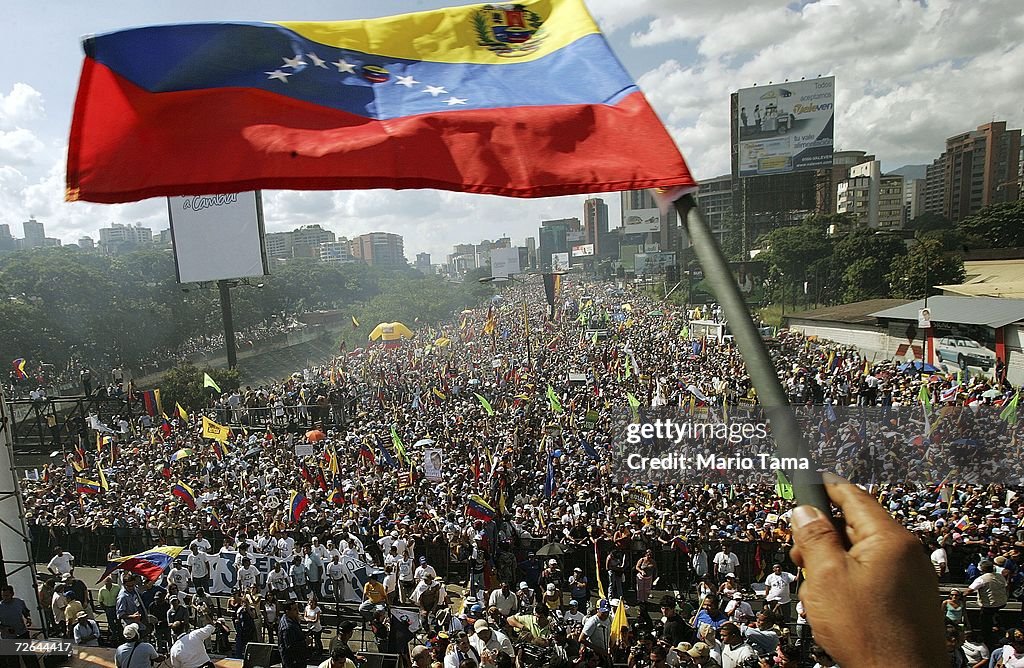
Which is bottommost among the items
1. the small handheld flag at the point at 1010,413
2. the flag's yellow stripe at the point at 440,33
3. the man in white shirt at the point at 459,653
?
the small handheld flag at the point at 1010,413

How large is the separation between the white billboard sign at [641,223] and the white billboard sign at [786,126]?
2493 inches

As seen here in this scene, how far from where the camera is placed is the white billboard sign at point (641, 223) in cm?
12262

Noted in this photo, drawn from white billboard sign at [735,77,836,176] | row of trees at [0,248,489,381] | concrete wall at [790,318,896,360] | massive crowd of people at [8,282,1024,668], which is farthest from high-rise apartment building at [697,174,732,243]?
massive crowd of people at [8,282,1024,668]

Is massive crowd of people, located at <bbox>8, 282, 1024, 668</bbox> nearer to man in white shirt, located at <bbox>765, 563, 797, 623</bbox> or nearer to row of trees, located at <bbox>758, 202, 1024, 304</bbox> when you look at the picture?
man in white shirt, located at <bbox>765, 563, 797, 623</bbox>

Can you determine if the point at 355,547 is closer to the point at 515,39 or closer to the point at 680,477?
the point at 680,477

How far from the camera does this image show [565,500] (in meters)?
12.0

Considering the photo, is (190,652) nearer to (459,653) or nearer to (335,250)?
(459,653)

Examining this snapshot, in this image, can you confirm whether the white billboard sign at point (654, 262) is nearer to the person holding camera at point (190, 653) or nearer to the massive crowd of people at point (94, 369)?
the massive crowd of people at point (94, 369)

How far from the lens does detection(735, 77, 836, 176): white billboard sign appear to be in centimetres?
5581

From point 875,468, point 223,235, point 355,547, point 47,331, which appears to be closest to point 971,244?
point 875,468

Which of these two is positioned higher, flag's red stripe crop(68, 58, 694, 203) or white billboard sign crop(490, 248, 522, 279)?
flag's red stripe crop(68, 58, 694, 203)

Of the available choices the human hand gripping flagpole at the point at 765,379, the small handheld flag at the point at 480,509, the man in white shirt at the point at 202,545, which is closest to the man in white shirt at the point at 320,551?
the man in white shirt at the point at 202,545

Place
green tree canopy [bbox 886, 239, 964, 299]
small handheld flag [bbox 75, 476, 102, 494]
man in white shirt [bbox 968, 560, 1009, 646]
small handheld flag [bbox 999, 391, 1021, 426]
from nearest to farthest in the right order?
1. man in white shirt [bbox 968, 560, 1009, 646]
2. small handheld flag [bbox 999, 391, 1021, 426]
3. small handheld flag [bbox 75, 476, 102, 494]
4. green tree canopy [bbox 886, 239, 964, 299]

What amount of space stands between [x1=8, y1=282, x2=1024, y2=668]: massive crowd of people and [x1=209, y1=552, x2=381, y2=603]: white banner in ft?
0.42
